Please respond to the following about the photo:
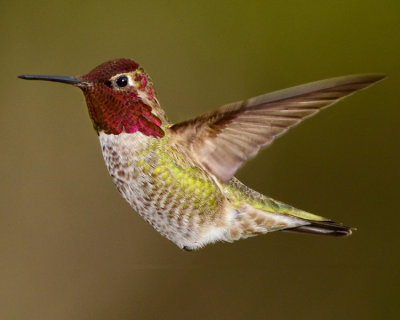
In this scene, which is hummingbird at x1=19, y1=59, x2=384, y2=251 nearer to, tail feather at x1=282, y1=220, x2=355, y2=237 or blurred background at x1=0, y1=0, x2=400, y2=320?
tail feather at x1=282, y1=220, x2=355, y2=237

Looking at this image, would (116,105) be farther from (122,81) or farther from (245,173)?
(245,173)

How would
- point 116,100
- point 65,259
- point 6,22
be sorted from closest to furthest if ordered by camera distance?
point 116,100 → point 65,259 → point 6,22

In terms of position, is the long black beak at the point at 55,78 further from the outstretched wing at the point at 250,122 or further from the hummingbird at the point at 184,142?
the outstretched wing at the point at 250,122

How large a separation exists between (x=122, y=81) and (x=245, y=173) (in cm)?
70

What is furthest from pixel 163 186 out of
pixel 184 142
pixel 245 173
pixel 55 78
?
pixel 245 173

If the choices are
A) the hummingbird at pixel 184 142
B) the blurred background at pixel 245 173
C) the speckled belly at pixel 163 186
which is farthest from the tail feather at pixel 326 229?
the blurred background at pixel 245 173

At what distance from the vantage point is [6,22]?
1392 mm

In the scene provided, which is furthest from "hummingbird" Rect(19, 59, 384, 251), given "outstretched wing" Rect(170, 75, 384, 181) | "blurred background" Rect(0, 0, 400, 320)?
"blurred background" Rect(0, 0, 400, 320)

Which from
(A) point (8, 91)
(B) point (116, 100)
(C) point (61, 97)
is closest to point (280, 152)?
(C) point (61, 97)

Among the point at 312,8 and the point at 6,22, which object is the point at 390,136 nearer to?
the point at 312,8

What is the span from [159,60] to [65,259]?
512 mm

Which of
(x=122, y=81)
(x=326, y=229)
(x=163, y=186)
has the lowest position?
(x=326, y=229)

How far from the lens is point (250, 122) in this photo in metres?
0.56

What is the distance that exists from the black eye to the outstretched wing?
0.21 ft
